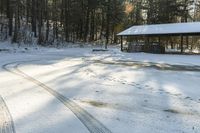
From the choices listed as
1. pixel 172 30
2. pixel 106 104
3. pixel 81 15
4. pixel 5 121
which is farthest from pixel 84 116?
pixel 81 15

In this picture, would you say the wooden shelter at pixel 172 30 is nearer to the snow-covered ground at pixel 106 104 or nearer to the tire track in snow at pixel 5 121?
the snow-covered ground at pixel 106 104

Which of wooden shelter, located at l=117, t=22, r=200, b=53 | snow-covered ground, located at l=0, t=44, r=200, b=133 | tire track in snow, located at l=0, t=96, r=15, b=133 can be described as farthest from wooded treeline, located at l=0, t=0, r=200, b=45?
tire track in snow, located at l=0, t=96, r=15, b=133

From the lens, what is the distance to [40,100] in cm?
844

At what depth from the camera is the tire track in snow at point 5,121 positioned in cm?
577

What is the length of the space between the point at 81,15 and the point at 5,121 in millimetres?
47825

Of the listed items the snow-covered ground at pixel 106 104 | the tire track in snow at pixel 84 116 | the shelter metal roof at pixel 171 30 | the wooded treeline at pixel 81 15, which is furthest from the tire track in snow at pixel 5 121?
the wooded treeline at pixel 81 15

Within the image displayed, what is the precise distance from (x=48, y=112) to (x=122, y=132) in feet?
6.58

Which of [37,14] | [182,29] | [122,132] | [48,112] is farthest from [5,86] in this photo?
[37,14]

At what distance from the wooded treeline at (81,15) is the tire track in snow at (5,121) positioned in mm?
33742

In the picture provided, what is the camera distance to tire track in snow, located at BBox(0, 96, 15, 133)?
577cm

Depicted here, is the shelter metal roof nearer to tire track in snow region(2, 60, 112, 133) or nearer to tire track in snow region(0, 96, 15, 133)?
tire track in snow region(2, 60, 112, 133)

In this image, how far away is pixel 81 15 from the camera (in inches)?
2098

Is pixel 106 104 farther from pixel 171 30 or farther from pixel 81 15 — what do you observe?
pixel 81 15

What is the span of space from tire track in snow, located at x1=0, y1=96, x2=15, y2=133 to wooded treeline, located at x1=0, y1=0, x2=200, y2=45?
33742mm
